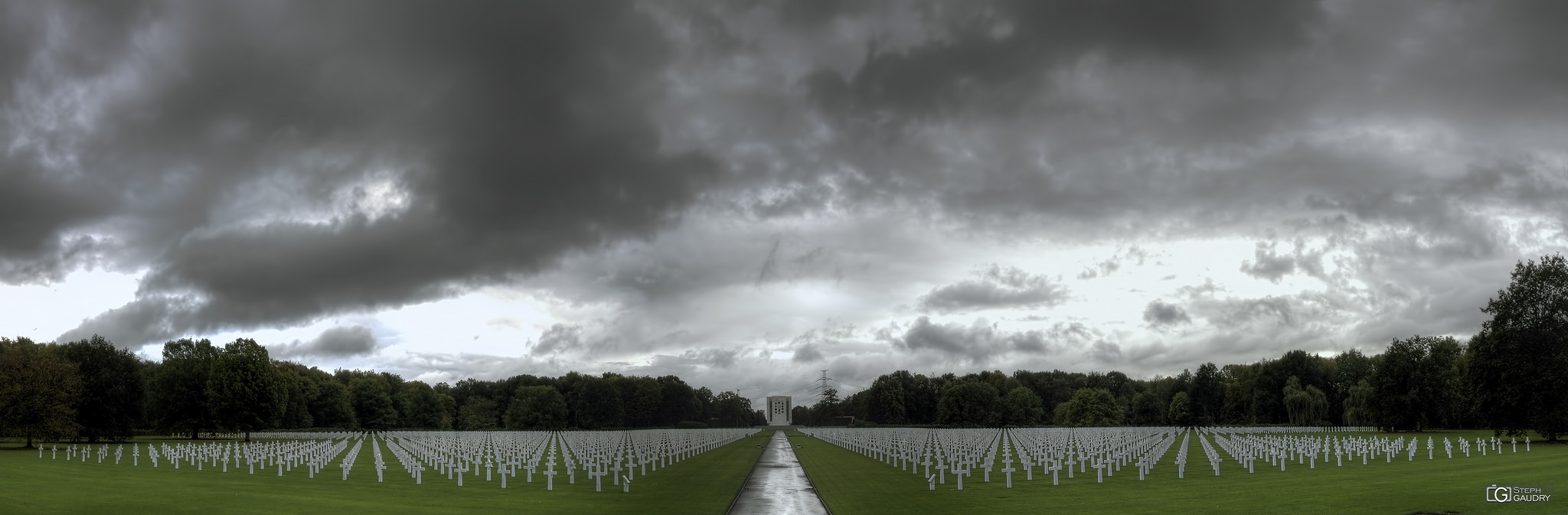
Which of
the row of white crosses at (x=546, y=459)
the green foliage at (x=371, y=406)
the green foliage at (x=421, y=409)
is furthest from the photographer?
the green foliage at (x=421, y=409)

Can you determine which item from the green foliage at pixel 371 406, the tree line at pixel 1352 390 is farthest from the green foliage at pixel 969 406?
the green foliage at pixel 371 406

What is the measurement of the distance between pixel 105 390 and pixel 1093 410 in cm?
11783

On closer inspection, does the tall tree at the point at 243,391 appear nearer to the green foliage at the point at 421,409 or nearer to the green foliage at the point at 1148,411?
the green foliage at the point at 421,409

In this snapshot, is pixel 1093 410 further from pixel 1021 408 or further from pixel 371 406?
pixel 371 406

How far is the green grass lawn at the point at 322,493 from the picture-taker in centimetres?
2467

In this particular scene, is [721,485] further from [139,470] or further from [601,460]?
[139,470]

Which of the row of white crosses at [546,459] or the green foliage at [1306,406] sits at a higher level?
the row of white crosses at [546,459]

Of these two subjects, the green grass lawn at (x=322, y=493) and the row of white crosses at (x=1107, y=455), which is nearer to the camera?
the green grass lawn at (x=322, y=493)

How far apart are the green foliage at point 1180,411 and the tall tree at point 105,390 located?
137 metres

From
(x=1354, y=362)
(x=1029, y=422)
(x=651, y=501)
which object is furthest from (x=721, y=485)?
(x=1029, y=422)

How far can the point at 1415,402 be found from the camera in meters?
85.9

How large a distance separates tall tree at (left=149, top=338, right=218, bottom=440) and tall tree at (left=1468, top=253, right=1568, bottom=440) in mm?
103772

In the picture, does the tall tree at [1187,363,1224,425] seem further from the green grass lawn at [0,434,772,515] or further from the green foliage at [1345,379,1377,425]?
the green grass lawn at [0,434,772,515]

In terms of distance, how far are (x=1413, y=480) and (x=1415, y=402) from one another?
6918 centimetres
